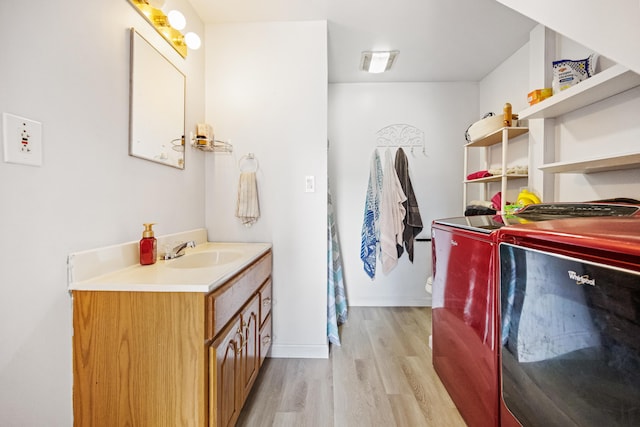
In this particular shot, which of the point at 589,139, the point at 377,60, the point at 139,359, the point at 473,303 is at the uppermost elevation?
the point at 377,60

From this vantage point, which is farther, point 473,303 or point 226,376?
point 473,303

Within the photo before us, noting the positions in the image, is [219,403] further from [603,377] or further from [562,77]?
[562,77]

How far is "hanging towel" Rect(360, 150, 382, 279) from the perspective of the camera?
263cm

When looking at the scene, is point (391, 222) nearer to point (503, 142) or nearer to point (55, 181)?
point (503, 142)

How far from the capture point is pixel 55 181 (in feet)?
2.80

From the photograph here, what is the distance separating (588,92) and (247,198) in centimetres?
204

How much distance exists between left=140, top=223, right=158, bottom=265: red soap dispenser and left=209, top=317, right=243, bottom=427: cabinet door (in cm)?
49

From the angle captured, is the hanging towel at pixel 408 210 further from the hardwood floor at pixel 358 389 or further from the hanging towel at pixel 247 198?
the hanging towel at pixel 247 198

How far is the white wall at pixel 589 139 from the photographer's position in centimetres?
135

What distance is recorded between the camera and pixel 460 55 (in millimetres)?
2287

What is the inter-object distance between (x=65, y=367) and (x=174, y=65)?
150cm

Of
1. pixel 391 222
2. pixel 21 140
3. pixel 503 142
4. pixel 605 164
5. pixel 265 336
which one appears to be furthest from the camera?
A: pixel 391 222

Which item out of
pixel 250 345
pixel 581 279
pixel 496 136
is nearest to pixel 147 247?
pixel 250 345

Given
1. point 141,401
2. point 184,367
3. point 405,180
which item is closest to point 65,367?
point 141,401
